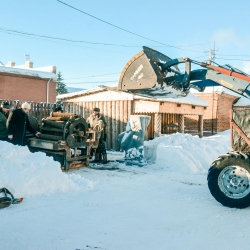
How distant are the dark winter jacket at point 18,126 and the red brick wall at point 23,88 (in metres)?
17.1

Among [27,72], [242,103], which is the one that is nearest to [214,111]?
[242,103]

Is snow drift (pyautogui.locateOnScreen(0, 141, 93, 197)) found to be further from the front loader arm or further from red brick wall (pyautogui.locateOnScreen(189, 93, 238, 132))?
red brick wall (pyautogui.locateOnScreen(189, 93, 238, 132))

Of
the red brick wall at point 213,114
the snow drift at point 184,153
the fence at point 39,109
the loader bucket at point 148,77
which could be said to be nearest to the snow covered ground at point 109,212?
the snow drift at point 184,153

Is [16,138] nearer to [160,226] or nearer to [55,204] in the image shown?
[55,204]

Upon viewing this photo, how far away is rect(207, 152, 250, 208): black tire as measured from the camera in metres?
5.01

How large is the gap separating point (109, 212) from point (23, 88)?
22.2 meters

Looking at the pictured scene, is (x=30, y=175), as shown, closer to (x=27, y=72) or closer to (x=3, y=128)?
(x=3, y=128)

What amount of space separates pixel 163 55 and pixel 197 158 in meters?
4.77

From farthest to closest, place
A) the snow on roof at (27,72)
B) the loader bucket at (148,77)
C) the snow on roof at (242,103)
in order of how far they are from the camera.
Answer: the snow on roof at (242,103), the snow on roof at (27,72), the loader bucket at (148,77)

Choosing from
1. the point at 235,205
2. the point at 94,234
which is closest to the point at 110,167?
the point at 235,205

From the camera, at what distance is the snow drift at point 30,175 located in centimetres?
541

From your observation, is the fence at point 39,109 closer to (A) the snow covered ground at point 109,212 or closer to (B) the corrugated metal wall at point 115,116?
(B) the corrugated metal wall at point 115,116

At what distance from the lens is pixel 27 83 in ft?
82.1

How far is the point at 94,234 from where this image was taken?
3.76 metres
